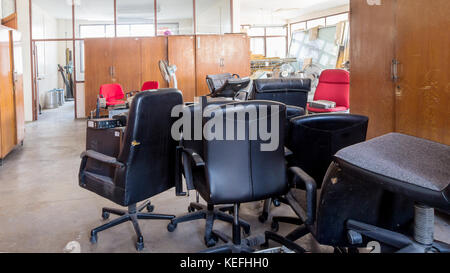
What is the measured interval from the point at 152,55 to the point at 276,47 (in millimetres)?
7158

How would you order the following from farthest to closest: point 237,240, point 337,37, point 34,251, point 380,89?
1. point 337,37
2. point 380,89
3. point 34,251
4. point 237,240

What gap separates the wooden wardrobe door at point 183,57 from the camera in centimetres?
954

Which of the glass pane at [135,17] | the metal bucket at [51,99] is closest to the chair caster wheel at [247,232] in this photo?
the glass pane at [135,17]

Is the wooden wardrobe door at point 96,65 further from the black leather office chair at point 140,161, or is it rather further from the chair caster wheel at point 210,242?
the chair caster wheel at point 210,242

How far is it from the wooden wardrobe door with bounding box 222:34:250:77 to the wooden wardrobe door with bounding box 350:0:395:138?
5.65 metres

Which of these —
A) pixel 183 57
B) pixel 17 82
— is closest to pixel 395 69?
pixel 17 82

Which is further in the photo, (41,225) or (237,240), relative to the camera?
(41,225)

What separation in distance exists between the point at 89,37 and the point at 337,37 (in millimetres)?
7878

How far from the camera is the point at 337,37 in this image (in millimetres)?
12242

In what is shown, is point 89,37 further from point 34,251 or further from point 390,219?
point 390,219

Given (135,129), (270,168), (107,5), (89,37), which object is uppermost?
(107,5)

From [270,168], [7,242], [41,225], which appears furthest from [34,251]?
[270,168]

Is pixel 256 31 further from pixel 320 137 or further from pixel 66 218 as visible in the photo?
pixel 320 137
